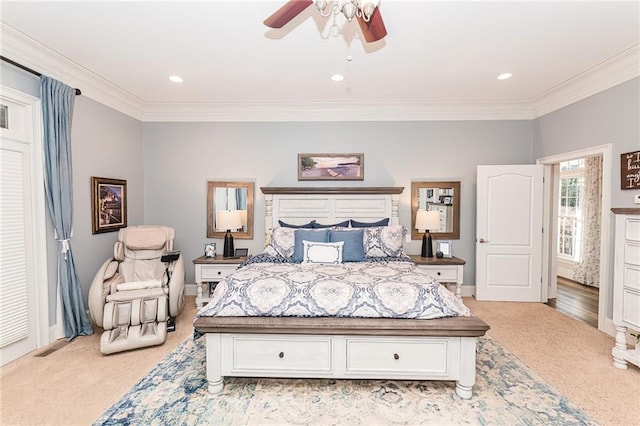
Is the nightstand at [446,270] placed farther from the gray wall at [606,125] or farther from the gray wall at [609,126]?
the gray wall at [606,125]

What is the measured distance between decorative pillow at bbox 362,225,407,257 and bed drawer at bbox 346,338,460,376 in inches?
62.9

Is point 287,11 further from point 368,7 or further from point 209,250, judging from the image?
point 209,250

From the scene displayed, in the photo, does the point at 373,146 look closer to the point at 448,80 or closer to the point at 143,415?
the point at 448,80

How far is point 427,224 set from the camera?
426 centimetres

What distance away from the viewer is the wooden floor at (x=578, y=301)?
3839mm

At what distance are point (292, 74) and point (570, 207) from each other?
5.76 metres

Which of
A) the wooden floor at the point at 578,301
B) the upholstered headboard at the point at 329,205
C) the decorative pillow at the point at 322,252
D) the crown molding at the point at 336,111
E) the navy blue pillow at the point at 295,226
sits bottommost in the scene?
the wooden floor at the point at 578,301

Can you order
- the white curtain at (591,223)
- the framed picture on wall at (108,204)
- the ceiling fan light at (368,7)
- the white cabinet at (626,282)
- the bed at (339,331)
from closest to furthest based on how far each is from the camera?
the ceiling fan light at (368,7) < the bed at (339,331) < the white cabinet at (626,282) < the framed picture on wall at (108,204) < the white curtain at (591,223)

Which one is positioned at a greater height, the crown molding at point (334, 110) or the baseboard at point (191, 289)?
the crown molding at point (334, 110)

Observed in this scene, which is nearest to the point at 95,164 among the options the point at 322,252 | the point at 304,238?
the point at 304,238

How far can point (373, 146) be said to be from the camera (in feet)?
15.0

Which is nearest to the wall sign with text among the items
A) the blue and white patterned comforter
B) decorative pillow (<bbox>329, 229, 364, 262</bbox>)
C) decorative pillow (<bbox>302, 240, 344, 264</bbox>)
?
the blue and white patterned comforter

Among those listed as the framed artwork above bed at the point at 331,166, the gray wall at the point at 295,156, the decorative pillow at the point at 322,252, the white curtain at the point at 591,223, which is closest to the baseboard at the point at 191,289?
the gray wall at the point at 295,156

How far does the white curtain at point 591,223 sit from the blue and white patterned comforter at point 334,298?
4.40 m
